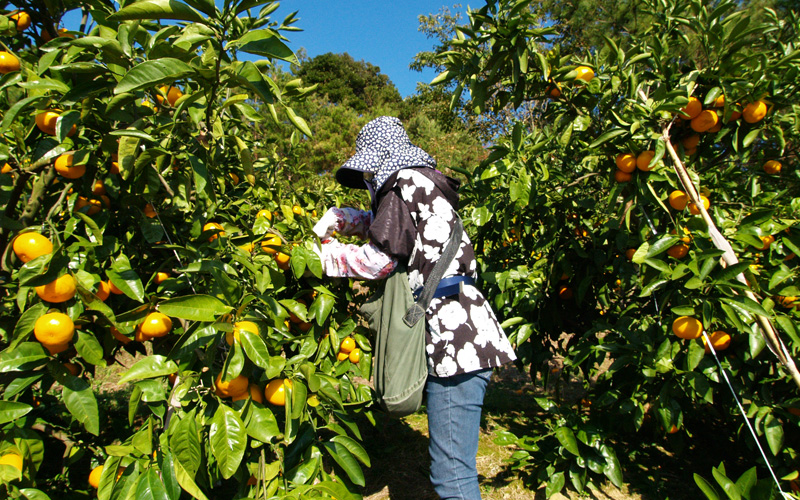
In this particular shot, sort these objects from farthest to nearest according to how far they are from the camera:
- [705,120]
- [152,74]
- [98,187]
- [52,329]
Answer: [705,120]
[98,187]
[52,329]
[152,74]

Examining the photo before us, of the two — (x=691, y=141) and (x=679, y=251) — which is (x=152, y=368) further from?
(x=691, y=141)

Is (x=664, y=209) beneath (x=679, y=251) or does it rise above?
above

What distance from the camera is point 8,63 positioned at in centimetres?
115

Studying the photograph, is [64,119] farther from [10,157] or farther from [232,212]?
[232,212]

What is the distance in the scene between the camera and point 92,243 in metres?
1.11

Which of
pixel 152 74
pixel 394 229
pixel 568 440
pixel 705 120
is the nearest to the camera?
pixel 152 74

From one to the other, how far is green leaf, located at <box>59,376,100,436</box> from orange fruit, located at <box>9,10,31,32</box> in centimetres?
117

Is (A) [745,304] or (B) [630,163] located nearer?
(A) [745,304]

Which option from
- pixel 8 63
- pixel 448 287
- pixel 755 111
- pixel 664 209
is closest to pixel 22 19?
pixel 8 63

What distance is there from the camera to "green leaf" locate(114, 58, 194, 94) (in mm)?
742

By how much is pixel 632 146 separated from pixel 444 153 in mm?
8752

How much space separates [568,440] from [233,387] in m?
1.49

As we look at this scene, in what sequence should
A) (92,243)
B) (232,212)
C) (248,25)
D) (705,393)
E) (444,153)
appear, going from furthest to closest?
1. (444,153)
2. (232,212)
3. (705,393)
4. (92,243)
5. (248,25)

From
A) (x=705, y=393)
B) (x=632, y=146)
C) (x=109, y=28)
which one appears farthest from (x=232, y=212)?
(x=705, y=393)
